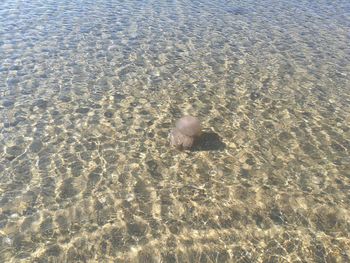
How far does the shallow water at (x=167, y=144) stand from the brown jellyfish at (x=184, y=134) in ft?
0.73

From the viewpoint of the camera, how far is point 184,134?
31.4 ft

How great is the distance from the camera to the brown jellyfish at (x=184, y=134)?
951 centimetres

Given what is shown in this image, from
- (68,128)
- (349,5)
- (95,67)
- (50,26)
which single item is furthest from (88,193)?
(349,5)

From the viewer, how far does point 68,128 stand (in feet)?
33.2

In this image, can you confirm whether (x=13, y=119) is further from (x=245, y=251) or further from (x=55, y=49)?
(x=245, y=251)

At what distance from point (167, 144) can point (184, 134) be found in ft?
1.65

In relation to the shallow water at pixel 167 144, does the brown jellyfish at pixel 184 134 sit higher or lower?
higher

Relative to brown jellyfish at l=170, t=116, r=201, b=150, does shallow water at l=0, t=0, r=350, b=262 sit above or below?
below

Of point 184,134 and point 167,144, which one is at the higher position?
point 184,134

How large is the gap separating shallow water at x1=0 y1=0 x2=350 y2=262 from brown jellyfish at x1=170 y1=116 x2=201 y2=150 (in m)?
0.22

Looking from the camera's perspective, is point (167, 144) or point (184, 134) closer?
point (184, 134)

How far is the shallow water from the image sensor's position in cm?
724

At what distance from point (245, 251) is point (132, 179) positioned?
2.83 m

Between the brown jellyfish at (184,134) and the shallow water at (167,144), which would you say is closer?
the shallow water at (167,144)
